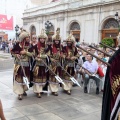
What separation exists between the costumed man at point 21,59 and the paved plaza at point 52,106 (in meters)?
0.34

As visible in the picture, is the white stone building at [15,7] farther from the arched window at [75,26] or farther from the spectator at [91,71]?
the spectator at [91,71]

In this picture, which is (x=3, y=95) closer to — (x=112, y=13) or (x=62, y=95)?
(x=62, y=95)

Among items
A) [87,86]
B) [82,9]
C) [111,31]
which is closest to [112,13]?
[111,31]

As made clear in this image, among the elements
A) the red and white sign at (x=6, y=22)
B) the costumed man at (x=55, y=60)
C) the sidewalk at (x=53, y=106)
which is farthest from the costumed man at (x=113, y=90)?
the red and white sign at (x=6, y=22)

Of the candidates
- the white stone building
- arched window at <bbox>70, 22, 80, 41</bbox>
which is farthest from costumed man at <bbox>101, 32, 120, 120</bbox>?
the white stone building

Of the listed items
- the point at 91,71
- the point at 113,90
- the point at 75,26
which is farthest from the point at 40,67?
the point at 75,26

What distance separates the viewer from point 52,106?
16.4 feet

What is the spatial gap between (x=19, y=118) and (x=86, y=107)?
5.41 ft

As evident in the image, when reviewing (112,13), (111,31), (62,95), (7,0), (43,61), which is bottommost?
(62,95)

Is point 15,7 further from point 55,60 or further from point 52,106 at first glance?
point 52,106

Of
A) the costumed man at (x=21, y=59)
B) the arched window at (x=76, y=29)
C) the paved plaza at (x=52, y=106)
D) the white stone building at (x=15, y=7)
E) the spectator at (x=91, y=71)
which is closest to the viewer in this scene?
the paved plaza at (x=52, y=106)

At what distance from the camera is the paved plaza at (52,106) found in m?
4.35

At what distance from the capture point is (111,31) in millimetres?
20422

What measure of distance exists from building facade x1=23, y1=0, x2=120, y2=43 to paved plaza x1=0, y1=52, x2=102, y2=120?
40.9ft
